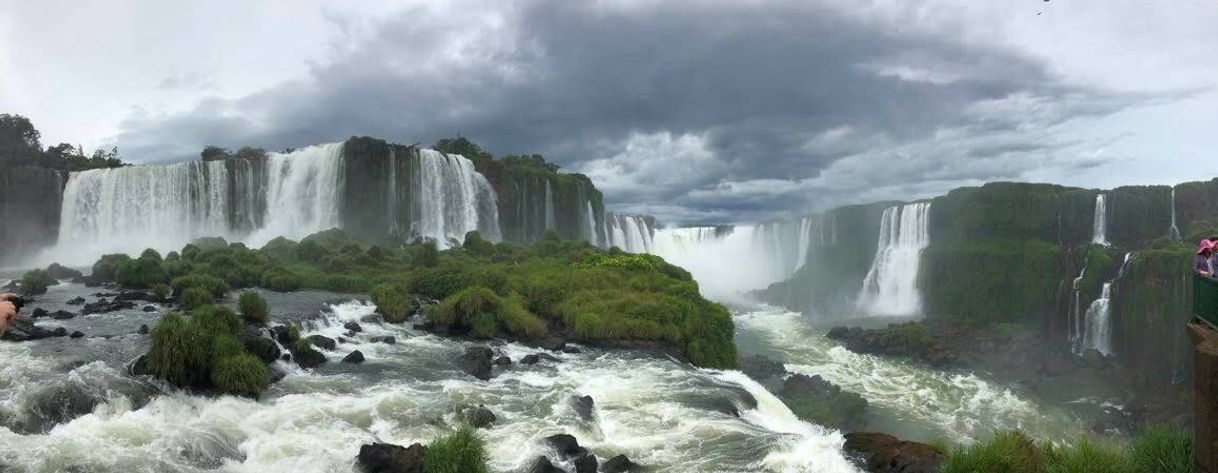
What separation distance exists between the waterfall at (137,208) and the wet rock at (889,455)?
5016 cm

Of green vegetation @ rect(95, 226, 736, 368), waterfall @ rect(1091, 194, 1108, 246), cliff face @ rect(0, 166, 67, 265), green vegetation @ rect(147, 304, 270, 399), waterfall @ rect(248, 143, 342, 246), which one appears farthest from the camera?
waterfall @ rect(248, 143, 342, 246)

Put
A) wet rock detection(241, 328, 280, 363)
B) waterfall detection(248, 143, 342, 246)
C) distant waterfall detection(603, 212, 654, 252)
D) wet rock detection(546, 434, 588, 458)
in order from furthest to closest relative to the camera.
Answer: distant waterfall detection(603, 212, 654, 252), waterfall detection(248, 143, 342, 246), wet rock detection(241, 328, 280, 363), wet rock detection(546, 434, 588, 458)

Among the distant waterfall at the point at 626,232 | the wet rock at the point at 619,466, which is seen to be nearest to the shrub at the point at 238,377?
the wet rock at the point at 619,466

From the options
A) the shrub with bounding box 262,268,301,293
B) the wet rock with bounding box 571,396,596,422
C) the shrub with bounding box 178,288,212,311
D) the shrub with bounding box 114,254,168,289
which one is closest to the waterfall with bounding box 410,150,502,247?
the shrub with bounding box 262,268,301,293

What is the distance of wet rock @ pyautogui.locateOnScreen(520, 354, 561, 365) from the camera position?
18.1 metres

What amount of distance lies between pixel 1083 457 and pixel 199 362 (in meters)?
14.3

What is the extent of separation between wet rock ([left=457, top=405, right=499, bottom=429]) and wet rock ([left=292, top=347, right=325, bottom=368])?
5109 millimetres

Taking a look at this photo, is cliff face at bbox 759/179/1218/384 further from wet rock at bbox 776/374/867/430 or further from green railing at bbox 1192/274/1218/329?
green railing at bbox 1192/274/1218/329

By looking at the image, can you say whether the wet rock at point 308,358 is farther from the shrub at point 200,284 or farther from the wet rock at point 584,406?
the shrub at point 200,284

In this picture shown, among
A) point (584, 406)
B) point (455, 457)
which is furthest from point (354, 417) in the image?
point (584, 406)

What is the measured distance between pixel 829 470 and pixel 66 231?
55.8 m

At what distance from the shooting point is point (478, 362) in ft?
55.9

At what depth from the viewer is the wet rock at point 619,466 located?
10.6m

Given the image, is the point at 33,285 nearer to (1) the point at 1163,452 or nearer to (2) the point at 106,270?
(2) the point at 106,270
